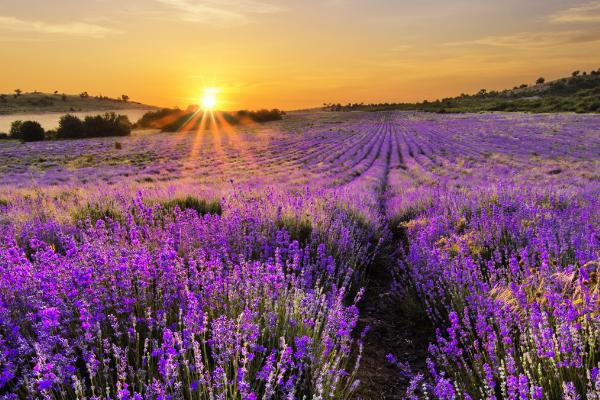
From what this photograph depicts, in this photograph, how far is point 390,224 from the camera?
7.40m

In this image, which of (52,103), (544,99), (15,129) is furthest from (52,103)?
(544,99)

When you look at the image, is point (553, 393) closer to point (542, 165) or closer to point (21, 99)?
point (542, 165)

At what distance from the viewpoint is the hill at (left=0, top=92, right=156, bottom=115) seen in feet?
280

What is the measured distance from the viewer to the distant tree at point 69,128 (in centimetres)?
5144

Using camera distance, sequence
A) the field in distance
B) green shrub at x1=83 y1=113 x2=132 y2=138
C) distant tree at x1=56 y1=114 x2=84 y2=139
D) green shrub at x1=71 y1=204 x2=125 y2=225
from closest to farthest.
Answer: green shrub at x1=71 y1=204 x2=125 y2=225 → distant tree at x1=56 y1=114 x2=84 y2=139 → green shrub at x1=83 y1=113 x2=132 y2=138 → the field in distance

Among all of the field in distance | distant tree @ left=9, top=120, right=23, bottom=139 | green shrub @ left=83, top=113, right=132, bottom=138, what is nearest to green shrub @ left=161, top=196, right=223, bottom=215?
green shrub @ left=83, top=113, right=132, bottom=138

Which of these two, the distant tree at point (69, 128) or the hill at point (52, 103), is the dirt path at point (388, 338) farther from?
the hill at point (52, 103)

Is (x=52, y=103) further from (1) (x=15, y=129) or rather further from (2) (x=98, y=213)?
(2) (x=98, y=213)

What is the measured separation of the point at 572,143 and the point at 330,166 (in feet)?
48.2

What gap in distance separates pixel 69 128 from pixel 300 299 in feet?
186

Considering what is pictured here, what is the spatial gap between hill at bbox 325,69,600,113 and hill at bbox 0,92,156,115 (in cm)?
6920

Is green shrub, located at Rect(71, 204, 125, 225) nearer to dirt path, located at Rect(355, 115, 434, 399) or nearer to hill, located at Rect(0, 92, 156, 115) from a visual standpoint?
dirt path, located at Rect(355, 115, 434, 399)

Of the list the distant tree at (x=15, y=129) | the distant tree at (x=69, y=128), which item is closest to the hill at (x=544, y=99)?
the distant tree at (x=69, y=128)

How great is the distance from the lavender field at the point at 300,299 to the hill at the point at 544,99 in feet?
201
